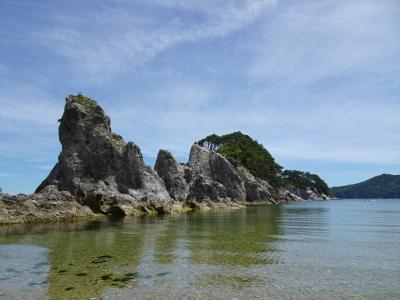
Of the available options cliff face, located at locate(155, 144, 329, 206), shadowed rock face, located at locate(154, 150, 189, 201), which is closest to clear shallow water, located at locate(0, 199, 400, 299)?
shadowed rock face, located at locate(154, 150, 189, 201)

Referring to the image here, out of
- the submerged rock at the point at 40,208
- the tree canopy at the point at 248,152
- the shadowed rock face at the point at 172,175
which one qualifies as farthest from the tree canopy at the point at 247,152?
the submerged rock at the point at 40,208

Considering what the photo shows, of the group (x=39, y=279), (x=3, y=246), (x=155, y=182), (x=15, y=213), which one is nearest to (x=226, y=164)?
(x=155, y=182)

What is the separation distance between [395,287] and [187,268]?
8.21 meters

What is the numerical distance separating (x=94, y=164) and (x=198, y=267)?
38.0 metres

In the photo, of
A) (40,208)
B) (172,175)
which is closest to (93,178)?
(40,208)

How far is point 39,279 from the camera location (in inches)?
567

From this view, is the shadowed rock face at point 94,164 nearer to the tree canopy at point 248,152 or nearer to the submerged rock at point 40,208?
the submerged rock at point 40,208

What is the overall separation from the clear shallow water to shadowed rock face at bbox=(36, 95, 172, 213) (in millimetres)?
22388

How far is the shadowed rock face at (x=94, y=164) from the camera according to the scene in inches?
1933

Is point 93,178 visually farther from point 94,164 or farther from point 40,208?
point 40,208

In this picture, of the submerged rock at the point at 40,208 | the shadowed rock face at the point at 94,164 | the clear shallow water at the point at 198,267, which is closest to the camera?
the clear shallow water at the point at 198,267

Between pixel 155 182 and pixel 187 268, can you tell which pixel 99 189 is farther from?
pixel 187 268

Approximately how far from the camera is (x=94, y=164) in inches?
2030

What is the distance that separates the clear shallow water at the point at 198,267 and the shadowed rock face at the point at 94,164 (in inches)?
881
